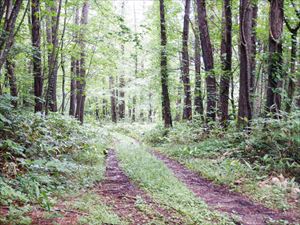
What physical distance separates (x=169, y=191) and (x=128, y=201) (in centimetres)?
96

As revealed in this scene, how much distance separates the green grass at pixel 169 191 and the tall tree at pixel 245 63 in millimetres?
3813

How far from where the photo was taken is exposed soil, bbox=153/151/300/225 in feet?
15.3

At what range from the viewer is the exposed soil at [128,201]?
4.14 m

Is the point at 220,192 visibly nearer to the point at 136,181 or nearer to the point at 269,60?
the point at 136,181

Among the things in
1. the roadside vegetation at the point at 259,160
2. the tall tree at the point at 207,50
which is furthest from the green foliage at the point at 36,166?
the tall tree at the point at 207,50

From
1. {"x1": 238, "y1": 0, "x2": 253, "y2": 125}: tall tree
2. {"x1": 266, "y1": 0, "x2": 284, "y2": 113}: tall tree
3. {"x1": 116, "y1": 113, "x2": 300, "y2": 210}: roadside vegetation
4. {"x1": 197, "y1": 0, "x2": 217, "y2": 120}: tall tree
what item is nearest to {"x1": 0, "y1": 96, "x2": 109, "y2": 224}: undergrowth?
{"x1": 116, "y1": 113, "x2": 300, "y2": 210}: roadside vegetation

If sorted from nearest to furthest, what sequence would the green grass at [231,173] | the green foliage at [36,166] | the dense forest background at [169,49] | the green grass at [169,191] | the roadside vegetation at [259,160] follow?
the green foliage at [36,166]
the green grass at [169,191]
the green grass at [231,173]
the roadside vegetation at [259,160]
the dense forest background at [169,49]

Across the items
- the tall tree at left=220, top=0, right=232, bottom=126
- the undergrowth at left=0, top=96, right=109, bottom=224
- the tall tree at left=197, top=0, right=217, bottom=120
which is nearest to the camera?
the undergrowth at left=0, top=96, right=109, bottom=224

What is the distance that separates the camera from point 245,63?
9.40 metres

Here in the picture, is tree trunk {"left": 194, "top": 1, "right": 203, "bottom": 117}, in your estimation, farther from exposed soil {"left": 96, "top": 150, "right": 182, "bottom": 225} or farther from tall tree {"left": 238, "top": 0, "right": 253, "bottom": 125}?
exposed soil {"left": 96, "top": 150, "right": 182, "bottom": 225}

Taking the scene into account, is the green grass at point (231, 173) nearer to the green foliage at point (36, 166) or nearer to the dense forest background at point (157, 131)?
the dense forest background at point (157, 131)

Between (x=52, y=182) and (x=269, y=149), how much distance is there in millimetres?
5668

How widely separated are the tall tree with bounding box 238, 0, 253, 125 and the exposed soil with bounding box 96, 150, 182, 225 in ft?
16.8

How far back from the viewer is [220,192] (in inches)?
235
